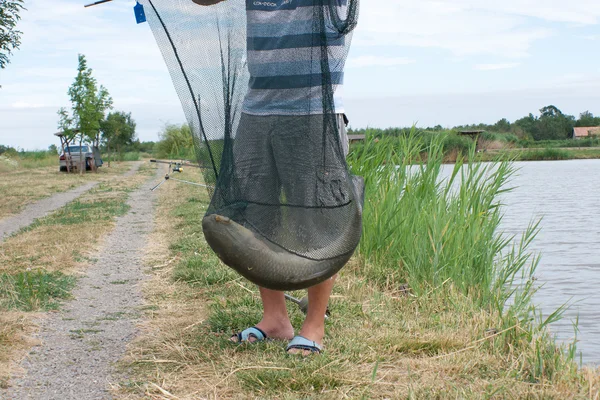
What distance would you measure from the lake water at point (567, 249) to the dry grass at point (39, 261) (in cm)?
364

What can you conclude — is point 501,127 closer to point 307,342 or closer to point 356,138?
point 356,138

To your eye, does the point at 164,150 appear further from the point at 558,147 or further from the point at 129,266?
the point at 129,266

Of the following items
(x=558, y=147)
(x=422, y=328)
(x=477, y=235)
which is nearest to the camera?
(x=422, y=328)

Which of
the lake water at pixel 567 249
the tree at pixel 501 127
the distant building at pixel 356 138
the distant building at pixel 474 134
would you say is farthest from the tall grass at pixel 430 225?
the tree at pixel 501 127

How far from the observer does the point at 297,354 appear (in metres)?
2.96

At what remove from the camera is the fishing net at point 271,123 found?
106 inches

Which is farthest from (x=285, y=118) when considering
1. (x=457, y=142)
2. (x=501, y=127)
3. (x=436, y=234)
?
(x=501, y=127)

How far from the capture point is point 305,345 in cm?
300

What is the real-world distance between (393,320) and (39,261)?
11.1ft

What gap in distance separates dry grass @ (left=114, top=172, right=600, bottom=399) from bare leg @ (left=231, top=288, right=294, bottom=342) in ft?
0.42

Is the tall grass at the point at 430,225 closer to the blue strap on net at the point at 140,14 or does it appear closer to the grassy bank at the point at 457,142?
the grassy bank at the point at 457,142

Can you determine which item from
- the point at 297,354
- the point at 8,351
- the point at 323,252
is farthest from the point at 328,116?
the point at 8,351

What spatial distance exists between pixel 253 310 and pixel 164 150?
5412 cm

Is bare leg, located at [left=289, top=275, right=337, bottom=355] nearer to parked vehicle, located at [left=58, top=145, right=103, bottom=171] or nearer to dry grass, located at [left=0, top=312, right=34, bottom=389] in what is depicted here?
dry grass, located at [left=0, top=312, right=34, bottom=389]
